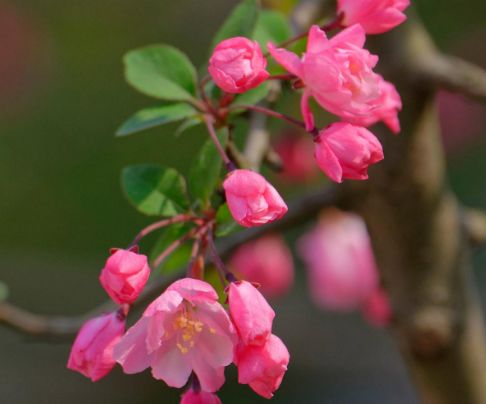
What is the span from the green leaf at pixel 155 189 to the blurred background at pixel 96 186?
2.68 metres

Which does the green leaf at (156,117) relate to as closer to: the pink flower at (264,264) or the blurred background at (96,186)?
the pink flower at (264,264)

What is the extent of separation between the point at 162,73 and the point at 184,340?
284 mm

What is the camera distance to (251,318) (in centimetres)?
68

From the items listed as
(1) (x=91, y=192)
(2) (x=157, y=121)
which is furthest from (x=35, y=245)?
(2) (x=157, y=121)

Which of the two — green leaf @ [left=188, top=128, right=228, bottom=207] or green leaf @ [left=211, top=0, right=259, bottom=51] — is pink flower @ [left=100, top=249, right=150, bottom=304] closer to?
green leaf @ [left=188, top=128, right=228, bottom=207]

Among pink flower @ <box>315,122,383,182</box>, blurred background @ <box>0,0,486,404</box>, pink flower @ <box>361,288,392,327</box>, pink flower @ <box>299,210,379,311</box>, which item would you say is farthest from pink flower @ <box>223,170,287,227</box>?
blurred background @ <box>0,0,486,404</box>

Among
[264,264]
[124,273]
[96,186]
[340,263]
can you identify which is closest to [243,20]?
[124,273]

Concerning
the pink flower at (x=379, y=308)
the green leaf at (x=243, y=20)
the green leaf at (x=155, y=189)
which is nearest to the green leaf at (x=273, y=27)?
the green leaf at (x=243, y=20)

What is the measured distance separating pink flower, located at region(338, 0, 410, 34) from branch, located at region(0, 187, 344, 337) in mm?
340

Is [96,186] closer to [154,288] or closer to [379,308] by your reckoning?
[379,308]

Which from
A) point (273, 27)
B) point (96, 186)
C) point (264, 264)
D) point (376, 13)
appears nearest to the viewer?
point (376, 13)

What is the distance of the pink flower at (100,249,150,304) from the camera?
0.69m

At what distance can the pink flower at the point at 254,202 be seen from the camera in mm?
693

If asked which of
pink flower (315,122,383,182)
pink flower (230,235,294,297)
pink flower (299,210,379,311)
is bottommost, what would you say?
pink flower (299,210,379,311)
